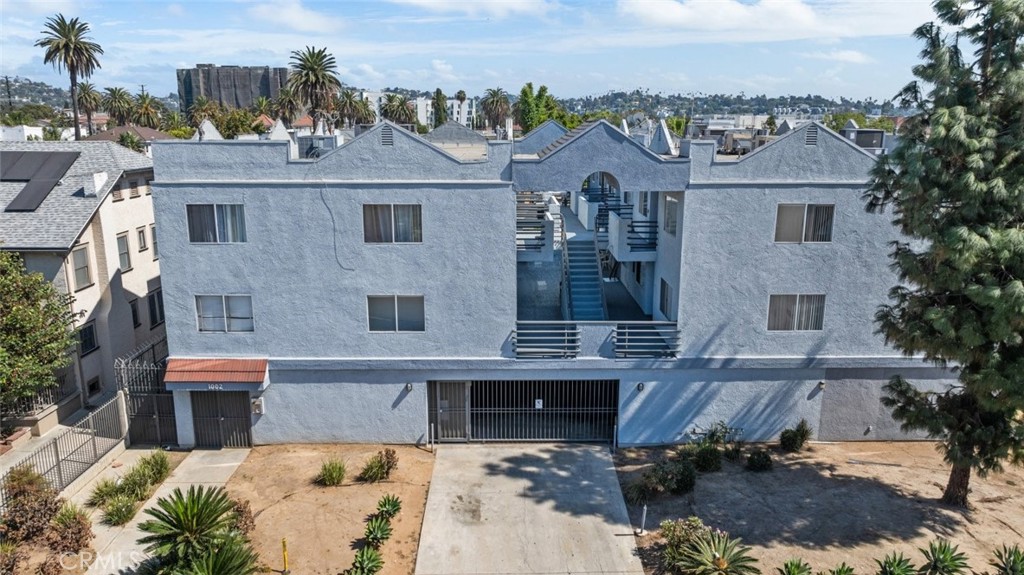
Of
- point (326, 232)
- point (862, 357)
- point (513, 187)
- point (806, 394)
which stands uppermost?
point (513, 187)

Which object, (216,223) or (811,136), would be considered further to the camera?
(216,223)

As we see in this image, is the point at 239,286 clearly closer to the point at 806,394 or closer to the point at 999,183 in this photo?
the point at 806,394

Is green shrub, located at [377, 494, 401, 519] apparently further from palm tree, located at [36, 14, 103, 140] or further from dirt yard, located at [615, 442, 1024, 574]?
palm tree, located at [36, 14, 103, 140]

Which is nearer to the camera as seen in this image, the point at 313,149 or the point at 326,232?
the point at 326,232

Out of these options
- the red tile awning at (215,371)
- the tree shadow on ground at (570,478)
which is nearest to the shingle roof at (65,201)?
the red tile awning at (215,371)

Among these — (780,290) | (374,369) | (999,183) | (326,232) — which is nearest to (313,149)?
(326,232)

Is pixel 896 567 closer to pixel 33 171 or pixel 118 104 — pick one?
pixel 33 171

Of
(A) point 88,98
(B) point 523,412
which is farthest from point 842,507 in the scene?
(A) point 88,98
